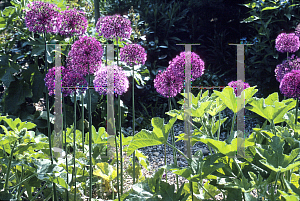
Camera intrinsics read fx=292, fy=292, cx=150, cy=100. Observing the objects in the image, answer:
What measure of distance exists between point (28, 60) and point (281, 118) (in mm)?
2750

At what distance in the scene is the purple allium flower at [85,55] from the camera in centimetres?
112

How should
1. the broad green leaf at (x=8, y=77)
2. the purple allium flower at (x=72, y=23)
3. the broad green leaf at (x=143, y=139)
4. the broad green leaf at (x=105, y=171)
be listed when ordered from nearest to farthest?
the broad green leaf at (x=143, y=139) < the purple allium flower at (x=72, y=23) < the broad green leaf at (x=105, y=171) < the broad green leaf at (x=8, y=77)

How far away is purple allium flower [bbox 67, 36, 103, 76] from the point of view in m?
1.12

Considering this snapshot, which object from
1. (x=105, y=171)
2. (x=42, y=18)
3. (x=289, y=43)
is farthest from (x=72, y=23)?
(x=289, y=43)

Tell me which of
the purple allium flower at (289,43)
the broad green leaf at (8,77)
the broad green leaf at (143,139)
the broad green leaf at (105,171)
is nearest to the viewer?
the broad green leaf at (143,139)

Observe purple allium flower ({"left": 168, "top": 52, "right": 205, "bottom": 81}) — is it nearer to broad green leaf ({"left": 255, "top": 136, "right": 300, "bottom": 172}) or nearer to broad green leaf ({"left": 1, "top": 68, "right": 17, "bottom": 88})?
broad green leaf ({"left": 255, "top": 136, "right": 300, "bottom": 172})

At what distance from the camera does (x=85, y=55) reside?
1.12 metres

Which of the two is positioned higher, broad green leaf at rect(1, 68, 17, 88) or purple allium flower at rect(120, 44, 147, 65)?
purple allium flower at rect(120, 44, 147, 65)

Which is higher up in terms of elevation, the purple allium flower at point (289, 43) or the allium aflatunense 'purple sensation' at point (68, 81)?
the purple allium flower at point (289, 43)

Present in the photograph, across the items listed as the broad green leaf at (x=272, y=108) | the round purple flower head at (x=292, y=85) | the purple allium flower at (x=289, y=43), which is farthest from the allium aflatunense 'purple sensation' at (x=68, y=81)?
the purple allium flower at (x=289, y=43)

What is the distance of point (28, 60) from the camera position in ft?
10.4

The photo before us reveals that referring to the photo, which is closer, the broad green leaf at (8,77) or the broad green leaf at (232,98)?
the broad green leaf at (232,98)

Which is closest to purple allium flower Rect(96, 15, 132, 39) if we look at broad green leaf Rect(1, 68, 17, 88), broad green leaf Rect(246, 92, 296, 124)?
broad green leaf Rect(246, 92, 296, 124)

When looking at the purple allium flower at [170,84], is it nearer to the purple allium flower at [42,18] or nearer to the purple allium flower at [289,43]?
the purple allium flower at [42,18]
